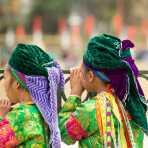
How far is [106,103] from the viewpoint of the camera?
4789 mm

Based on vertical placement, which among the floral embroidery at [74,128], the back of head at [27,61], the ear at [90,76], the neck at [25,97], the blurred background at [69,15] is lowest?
the blurred background at [69,15]

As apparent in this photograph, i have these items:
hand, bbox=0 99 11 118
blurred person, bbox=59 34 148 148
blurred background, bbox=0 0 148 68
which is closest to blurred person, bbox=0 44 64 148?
hand, bbox=0 99 11 118

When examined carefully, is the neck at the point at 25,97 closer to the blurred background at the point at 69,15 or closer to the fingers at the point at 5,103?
the fingers at the point at 5,103

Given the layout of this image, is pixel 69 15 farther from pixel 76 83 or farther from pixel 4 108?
pixel 4 108

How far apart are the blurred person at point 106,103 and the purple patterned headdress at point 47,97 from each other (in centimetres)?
10

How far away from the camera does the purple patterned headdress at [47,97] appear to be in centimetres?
469

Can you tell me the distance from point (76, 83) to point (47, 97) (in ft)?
0.90

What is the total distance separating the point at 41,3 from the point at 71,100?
72.3 metres

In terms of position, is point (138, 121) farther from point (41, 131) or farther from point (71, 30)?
point (71, 30)

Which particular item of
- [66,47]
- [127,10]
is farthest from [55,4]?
[66,47]

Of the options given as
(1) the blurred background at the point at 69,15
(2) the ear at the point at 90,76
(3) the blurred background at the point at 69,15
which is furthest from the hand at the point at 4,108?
(3) the blurred background at the point at 69,15

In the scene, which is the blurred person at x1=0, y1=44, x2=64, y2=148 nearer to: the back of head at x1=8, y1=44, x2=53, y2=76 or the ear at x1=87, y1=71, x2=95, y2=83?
the back of head at x1=8, y1=44, x2=53, y2=76

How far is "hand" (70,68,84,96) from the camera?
490 centimetres

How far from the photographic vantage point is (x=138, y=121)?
486cm
